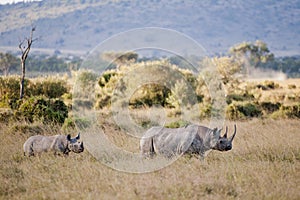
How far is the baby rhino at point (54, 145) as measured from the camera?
9.75 m

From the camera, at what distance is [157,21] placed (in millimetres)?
164250

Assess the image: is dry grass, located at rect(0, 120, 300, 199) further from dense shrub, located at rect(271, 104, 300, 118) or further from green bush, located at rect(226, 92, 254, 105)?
green bush, located at rect(226, 92, 254, 105)

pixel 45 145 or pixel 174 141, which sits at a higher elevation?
pixel 174 141

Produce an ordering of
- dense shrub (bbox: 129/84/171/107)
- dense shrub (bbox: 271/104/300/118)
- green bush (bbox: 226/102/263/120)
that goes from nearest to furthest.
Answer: dense shrub (bbox: 271/104/300/118) → green bush (bbox: 226/102/263/120) → dense shrub (bbox: 129/84/171/107)

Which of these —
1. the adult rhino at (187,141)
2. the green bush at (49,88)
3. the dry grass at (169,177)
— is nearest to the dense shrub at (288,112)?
the dry grass at (169,177)

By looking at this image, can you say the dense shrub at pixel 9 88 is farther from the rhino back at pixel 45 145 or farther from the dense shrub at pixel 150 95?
the rhino back at pixel 45 145

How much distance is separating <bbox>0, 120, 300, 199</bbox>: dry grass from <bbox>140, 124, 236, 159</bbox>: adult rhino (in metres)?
0.24

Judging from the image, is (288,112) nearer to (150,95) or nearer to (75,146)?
(150,95)

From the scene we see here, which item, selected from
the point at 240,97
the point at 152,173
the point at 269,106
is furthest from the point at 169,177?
the point at 240,97

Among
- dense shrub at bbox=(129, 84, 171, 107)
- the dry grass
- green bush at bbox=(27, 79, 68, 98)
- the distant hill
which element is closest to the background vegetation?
the dry grass

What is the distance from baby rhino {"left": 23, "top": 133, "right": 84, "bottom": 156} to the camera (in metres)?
9.75

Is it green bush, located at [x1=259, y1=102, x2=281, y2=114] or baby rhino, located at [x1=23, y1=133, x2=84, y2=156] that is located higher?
baby rhino, located at [x1=23, y1=133, x2=84, y2=156]

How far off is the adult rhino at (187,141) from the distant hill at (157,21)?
122953 mm

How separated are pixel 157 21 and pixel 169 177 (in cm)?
15874
